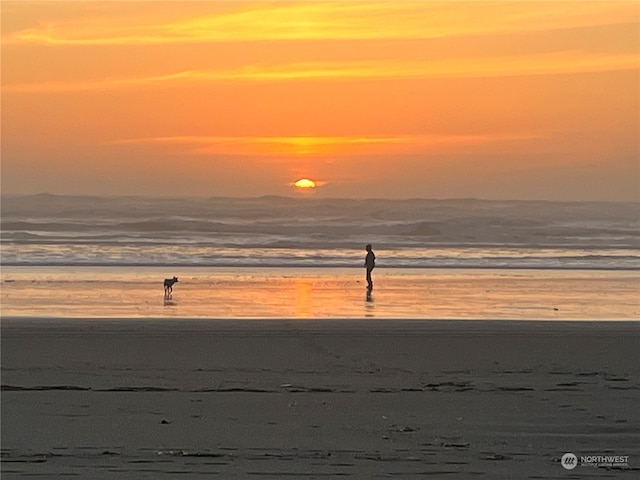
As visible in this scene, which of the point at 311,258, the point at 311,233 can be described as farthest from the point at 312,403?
the point at 311,233

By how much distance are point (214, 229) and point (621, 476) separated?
155ft

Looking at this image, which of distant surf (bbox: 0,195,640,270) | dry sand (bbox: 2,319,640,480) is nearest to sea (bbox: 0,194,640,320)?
distant surf (bbox: 0,195,640,270)

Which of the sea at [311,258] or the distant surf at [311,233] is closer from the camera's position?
the sea at [311,258]

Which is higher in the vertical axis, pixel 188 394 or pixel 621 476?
pixel 188 394

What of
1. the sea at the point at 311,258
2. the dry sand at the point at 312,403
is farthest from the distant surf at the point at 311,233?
the dry sand at the point at 312,403

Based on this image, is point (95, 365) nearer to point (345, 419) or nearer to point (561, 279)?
point (345, 419)

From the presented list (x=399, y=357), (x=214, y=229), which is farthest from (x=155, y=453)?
(x=214, y=229)

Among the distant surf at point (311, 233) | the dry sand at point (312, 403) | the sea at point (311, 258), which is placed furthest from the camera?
the distant surf at point (311, 233)

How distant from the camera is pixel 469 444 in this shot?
706 centimetres

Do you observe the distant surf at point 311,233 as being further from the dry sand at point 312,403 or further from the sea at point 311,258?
the dry sand at point 312,403

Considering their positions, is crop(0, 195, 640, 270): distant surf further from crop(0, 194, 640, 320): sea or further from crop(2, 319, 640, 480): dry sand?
crop(2, 319, 640, 480): dry sand

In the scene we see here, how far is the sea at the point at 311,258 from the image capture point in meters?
18.0

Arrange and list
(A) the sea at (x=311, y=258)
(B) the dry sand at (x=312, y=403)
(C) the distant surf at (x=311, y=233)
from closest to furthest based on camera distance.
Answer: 1. (B) the dry sand at (x=312, y=403)
2. (A) the sea at (x=311, y=258)
3. (C) the distant surf at (x=311, y=233)

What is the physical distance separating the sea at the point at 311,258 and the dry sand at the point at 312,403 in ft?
12.3
